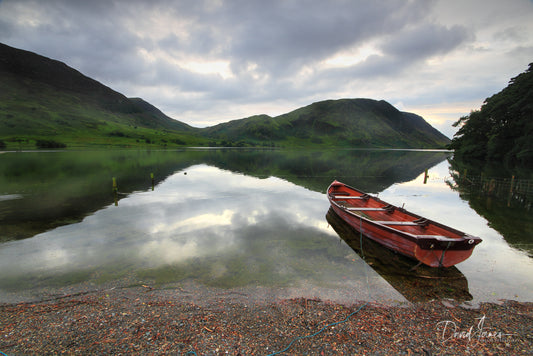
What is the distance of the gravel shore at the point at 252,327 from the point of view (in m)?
6.63

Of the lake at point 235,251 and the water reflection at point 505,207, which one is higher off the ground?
the water reflection at point 505,207

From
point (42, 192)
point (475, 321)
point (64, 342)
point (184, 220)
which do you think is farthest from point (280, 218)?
point (42, 192)

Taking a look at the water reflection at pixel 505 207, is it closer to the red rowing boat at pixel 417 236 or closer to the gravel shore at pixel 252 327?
the red rowing boat at pixel 417 236

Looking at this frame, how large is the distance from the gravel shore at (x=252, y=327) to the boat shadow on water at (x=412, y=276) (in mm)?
796

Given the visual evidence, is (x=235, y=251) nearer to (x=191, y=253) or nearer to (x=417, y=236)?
(x=191, y=253)

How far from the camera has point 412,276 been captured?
11500mm

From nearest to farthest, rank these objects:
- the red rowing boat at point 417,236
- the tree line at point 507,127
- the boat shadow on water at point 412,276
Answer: the boat shadow on water at point 412,276 → the red rowing boat at point 417,236 → the tree line at point 507,127

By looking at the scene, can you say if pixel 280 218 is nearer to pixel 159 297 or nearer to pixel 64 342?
pixel 159 297

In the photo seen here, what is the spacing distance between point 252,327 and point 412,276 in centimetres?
882

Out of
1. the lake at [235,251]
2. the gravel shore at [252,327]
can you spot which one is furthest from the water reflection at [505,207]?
the gravel shore at [252,327]

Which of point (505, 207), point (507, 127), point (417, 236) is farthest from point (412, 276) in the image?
point (507, 127)

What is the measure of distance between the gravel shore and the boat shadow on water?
0.80 meters

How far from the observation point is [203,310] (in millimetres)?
8398

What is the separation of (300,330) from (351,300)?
120 inches
